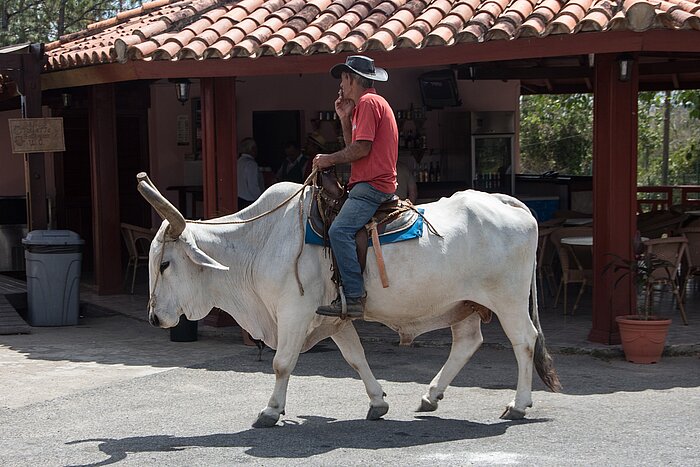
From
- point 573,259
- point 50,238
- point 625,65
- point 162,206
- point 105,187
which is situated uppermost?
point 625,65

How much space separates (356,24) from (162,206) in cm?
438

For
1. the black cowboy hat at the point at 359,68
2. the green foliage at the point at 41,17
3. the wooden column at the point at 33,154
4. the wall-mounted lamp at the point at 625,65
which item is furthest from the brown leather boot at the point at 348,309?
the green foliage at the point at 41,17

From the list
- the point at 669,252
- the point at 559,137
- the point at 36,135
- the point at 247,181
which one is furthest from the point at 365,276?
the point at 559,137

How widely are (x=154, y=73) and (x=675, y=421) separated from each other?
20.8ft

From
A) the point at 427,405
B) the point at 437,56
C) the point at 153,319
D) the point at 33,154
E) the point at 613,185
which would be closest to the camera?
the point at 153,319

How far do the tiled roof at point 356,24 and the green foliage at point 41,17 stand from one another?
51.9ft

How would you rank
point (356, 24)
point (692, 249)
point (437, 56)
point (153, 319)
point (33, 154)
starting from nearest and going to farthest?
point (153, 319)
point (437, 56)
point (356, 24)
point (692, 249)
point (33, 154)

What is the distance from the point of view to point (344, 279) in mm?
7066

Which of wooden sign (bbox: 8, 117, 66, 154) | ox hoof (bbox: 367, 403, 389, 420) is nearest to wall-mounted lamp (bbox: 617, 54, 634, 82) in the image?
ox hoof (bbox: 367, 403, 389, 420)

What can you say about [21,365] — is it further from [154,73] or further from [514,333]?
[514,333]

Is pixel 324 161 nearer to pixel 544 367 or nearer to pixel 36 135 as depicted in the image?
pixel 544 367

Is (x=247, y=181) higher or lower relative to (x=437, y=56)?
lower

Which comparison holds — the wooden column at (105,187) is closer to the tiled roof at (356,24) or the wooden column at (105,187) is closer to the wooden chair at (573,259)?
the tiled roof at (356,24)

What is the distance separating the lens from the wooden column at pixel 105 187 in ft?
45.0
